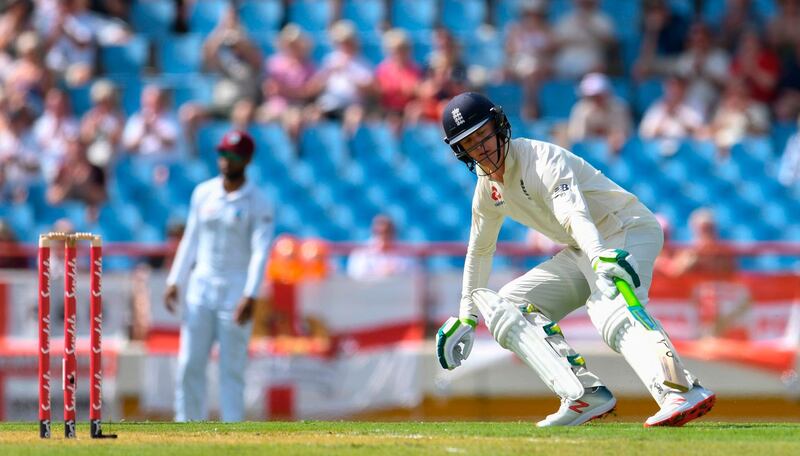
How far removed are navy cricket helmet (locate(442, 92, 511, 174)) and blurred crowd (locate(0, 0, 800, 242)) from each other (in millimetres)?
7219

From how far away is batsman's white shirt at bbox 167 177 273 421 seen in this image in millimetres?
9602

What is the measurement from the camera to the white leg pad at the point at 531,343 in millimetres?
7141

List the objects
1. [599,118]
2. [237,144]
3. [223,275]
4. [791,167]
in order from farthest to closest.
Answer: [599,118], [791,167], [223,275], [237,144]

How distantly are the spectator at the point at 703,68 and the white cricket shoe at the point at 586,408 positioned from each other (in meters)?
8.09

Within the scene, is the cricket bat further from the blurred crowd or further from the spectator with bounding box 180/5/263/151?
the spectator with bounding box 180/5/263/151

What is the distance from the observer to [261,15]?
52.3 feet

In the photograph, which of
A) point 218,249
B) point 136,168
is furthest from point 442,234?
point 218,249

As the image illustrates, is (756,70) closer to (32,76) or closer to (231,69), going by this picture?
(231,69)

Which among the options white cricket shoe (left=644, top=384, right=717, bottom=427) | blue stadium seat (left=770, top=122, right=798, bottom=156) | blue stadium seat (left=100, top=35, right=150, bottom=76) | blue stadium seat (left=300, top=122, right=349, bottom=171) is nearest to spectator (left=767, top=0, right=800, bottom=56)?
blue stadium seat (left=770, top=122, right=798, bottom=156)

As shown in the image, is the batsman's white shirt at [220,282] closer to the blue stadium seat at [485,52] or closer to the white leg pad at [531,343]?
the white leg pad at [531,343]

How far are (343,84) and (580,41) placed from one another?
2625mm

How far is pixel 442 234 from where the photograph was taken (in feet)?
45.2

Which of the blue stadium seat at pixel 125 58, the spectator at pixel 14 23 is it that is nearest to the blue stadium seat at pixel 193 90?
the blue stadium seat at pixel 125 58

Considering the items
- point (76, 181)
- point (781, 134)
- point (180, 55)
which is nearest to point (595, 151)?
point (781, 134)
